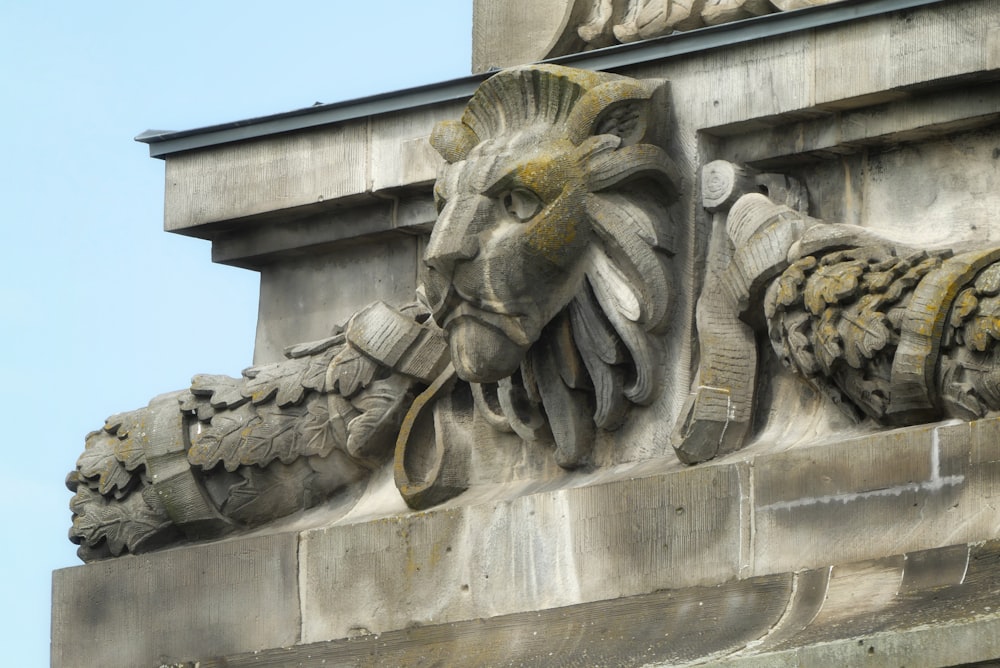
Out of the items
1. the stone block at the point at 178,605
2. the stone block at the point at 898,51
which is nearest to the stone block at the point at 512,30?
the stone block at the point at 898,51

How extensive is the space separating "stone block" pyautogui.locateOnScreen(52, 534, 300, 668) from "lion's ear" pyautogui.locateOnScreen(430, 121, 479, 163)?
4.92 ft

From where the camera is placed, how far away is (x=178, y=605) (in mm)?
11398

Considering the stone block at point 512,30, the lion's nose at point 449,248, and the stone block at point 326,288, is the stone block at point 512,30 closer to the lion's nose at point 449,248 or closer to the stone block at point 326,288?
the stone block at point 326,288

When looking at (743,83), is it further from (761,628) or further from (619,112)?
(761,628)

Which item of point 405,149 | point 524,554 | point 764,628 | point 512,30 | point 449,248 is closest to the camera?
point 764,628

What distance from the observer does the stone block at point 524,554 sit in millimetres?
10094

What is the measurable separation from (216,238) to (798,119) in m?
2.59

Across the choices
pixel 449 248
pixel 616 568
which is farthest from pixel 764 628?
pixel 449 248

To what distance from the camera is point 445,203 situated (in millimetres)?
10664

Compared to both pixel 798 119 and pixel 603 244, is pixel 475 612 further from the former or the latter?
pixel 798 119

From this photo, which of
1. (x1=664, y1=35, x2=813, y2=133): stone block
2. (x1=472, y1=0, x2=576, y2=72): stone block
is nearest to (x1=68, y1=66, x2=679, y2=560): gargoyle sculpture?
(x1=664, y1=35, x2=813, y2=133): stone block

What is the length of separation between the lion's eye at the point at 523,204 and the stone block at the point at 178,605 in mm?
1538

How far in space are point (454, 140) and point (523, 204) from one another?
1.37ft

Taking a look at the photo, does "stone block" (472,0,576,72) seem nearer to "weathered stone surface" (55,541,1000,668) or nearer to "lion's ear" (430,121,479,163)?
"lion's ear" (430,121,479,163)
